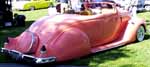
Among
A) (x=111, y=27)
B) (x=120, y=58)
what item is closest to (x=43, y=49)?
(x=120, y=58)

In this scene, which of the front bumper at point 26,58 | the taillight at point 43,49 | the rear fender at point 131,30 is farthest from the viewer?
the rear fender at point 131,30

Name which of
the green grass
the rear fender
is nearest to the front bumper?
the green grass

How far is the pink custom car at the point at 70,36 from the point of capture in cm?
820

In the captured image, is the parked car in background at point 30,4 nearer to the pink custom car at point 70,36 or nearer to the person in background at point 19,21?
the person in background at point 19,21

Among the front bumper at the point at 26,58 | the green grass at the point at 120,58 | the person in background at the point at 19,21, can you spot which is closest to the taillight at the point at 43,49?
the front bumper at the point at 26,58

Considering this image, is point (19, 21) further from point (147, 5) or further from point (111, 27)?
point (147, 5)

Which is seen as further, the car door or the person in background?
the person in background

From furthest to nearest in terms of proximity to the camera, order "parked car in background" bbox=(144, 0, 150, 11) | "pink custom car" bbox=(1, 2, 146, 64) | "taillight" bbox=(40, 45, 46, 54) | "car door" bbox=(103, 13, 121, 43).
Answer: "parked car in background" bbox=(144, 0, 150, 11)
"car door" bbox=(103, 13, 121, 43)
"pink custom car" bbox=(1, 2, 146, 64)
"taillight" bbox=(40, 45, 46, 54)

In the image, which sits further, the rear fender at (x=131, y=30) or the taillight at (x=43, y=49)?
the rear fender at (x=131, y=30)

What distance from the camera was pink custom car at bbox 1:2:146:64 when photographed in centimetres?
820

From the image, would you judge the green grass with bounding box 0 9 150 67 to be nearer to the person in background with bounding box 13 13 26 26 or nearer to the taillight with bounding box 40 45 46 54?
the taillight with bounding box 40 45 46 54

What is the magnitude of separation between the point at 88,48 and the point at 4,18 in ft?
30.2

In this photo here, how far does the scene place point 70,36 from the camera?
8414 millimetres

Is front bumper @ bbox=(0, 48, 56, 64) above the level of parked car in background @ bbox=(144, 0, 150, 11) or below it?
below
